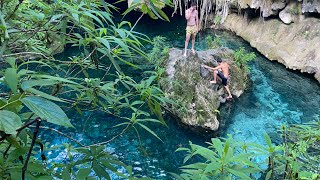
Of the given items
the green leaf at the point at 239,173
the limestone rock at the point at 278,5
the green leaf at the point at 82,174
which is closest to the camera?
the green leaf at the point at 82,174

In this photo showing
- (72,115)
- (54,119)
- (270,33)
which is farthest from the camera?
(270,33)

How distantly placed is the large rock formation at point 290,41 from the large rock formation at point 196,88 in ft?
6.57

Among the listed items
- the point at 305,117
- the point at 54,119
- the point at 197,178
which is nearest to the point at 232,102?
the point at 305,117

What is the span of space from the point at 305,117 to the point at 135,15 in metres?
10.1

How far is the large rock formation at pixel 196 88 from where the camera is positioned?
232 inches

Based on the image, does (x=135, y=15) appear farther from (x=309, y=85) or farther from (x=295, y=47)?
(x=309, y=85)

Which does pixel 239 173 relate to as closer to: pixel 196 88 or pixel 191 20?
pixel 196 88

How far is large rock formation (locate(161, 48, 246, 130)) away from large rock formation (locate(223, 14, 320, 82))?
200 centimetres

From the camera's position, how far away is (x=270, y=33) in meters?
10.1

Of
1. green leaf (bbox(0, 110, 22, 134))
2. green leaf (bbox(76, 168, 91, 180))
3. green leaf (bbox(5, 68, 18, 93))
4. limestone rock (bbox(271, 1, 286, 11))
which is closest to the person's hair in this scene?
limestone rock (bbox(271, 1, 286, 11))

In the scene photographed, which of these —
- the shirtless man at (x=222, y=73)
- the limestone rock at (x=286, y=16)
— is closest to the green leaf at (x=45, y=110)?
the shirtless man at (x=222, y=73)

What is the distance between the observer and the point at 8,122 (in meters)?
0.59

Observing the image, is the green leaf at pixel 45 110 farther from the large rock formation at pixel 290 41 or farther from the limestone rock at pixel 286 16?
the limestone rock at pixel 286 16

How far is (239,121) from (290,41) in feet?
14.1
